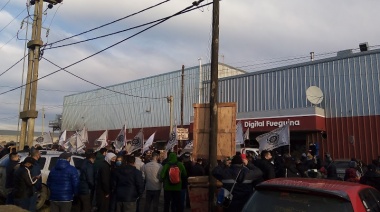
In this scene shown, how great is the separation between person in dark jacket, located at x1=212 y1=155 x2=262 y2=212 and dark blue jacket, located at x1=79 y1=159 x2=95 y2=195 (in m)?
3.48

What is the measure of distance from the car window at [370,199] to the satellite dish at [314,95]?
19128mm

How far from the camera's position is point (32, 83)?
16.9 metres

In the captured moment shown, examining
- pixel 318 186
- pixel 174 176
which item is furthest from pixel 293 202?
pixel 174 176

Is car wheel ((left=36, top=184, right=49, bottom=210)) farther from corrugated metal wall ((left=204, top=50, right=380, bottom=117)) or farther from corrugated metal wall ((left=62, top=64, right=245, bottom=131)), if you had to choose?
corrugated metal wall ((left=62, top=64, right=245, bottom=131))

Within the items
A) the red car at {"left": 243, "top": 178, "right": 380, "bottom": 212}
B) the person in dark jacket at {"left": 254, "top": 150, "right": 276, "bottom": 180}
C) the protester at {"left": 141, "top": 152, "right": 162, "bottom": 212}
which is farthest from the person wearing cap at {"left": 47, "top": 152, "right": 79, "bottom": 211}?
the red car at {"left": 243, "top": 178, "right": 380, "bottom": 212}

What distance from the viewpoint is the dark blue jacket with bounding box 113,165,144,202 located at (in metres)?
8.19

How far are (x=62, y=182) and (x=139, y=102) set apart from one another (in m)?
32.4

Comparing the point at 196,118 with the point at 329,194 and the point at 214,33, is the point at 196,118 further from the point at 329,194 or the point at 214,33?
the point at 329,194

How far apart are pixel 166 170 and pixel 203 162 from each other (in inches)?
114

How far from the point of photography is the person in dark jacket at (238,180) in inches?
271

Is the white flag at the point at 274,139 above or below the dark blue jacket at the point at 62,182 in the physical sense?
above

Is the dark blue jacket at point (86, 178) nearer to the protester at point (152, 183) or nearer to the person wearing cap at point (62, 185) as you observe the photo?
the person wearing cap at point (62, 185)

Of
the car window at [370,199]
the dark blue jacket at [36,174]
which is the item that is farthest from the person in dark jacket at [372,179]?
the dark blue jacket at [36,174]

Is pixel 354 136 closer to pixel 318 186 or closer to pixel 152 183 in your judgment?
pixel 152 183
